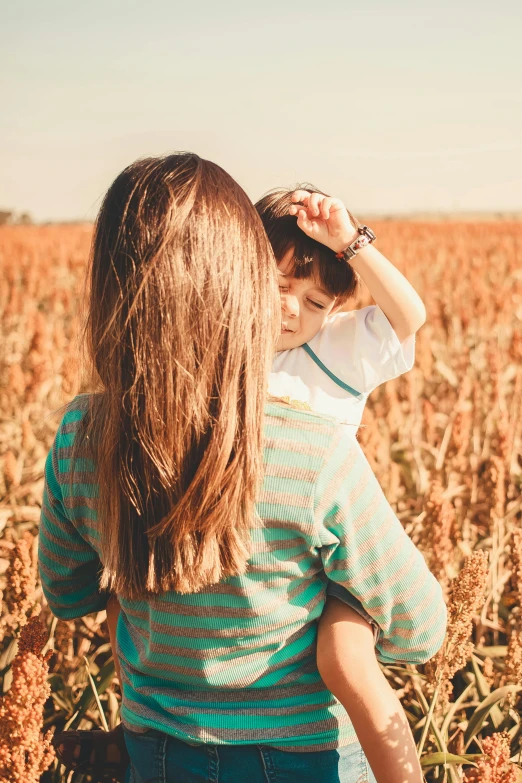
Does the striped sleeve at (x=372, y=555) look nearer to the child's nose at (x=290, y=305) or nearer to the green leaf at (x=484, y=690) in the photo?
the child's nose at (x=290, y=305)

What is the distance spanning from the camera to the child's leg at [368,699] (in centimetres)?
112

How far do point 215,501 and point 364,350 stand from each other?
2.30 ft

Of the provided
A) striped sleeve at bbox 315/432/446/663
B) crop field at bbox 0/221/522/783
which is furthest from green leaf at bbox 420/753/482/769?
striped sleeve at bbox 315/432/446/663

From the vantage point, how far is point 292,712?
3.87 feet

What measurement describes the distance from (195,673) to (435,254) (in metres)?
12.4

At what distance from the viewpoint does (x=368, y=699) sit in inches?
44.1

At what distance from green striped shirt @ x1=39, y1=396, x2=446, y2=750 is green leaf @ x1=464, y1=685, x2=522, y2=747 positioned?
2.51 feet

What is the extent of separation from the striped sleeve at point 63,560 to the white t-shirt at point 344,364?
0.57m

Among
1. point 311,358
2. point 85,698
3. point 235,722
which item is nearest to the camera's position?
point 235,722

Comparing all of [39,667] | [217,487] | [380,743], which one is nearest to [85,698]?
[39,667]

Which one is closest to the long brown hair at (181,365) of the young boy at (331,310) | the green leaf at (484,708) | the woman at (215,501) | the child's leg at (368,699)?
the woman at (215,501)

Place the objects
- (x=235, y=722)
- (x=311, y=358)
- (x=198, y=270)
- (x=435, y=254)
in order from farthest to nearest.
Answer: (x=435, y=254) < (x=311, y=358) < (x=235, y=722) < (x=198, y=270)

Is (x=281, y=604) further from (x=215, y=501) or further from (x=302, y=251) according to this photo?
(x=302, y=251)

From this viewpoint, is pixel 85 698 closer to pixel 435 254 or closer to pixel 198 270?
pixel 198 270
